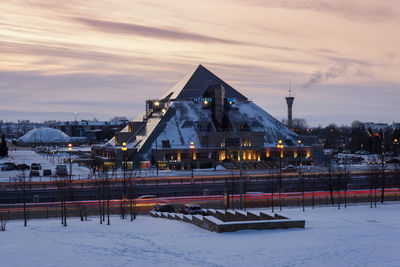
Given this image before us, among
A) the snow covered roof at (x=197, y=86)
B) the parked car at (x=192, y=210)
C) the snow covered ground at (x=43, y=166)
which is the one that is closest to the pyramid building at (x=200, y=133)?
the snow covered roof at (x=197, y=86)

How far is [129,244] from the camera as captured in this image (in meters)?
26.5

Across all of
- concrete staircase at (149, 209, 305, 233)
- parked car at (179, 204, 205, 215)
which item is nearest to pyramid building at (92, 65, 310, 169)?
parked car at (179, 204, 205, 215)

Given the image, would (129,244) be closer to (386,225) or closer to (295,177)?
(386,225)

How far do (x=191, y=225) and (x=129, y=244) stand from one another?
26.5 ft

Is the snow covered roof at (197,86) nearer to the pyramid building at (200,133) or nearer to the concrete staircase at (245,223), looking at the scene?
the pyramid building at (200,133)

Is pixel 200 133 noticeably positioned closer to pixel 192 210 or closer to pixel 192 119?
pixel 192 119

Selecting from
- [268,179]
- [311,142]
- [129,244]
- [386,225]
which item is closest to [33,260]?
[129,244]

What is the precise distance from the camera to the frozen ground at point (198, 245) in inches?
872

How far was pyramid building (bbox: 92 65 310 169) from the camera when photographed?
96000 mm

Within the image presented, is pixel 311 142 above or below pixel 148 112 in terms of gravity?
below

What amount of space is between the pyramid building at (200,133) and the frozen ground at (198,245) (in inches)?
2310

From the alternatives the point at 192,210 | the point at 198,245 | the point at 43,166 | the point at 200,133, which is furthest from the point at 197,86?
the point at 198,245

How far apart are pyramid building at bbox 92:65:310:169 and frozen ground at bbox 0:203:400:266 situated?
58.7 metres

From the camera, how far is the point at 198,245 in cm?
2578
